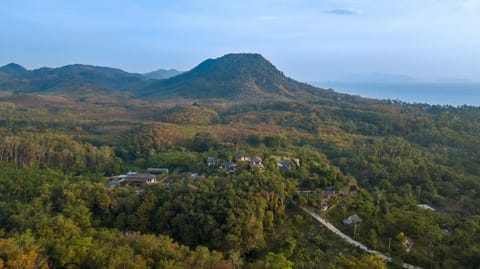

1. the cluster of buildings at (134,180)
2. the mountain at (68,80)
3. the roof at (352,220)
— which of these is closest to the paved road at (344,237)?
the roof at (352,220)

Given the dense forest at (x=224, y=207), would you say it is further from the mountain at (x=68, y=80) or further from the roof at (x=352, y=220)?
the mountain at (x=68, y=80)

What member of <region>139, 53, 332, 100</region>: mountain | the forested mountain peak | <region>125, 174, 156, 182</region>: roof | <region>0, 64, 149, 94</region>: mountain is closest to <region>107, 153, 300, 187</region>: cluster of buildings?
<region>125, 174, 156, 182</region>: roof

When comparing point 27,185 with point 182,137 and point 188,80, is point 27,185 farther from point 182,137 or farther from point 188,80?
point 188,80

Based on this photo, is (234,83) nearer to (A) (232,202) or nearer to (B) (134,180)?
(B) (134,180)

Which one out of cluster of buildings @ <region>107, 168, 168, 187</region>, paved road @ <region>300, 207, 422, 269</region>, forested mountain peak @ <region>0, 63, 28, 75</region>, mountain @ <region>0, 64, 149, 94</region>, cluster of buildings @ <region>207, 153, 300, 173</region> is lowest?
paved road @ <region>300, 207, 422, 269</region>

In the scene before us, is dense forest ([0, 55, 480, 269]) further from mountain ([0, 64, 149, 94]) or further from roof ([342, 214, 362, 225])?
mountain ([0, 64, 149, 94])

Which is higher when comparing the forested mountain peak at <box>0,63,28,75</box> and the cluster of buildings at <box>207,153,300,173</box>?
the forested mountain peak at <box>0,63,28,75</box>

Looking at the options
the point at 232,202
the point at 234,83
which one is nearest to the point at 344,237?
the point at 232,202
